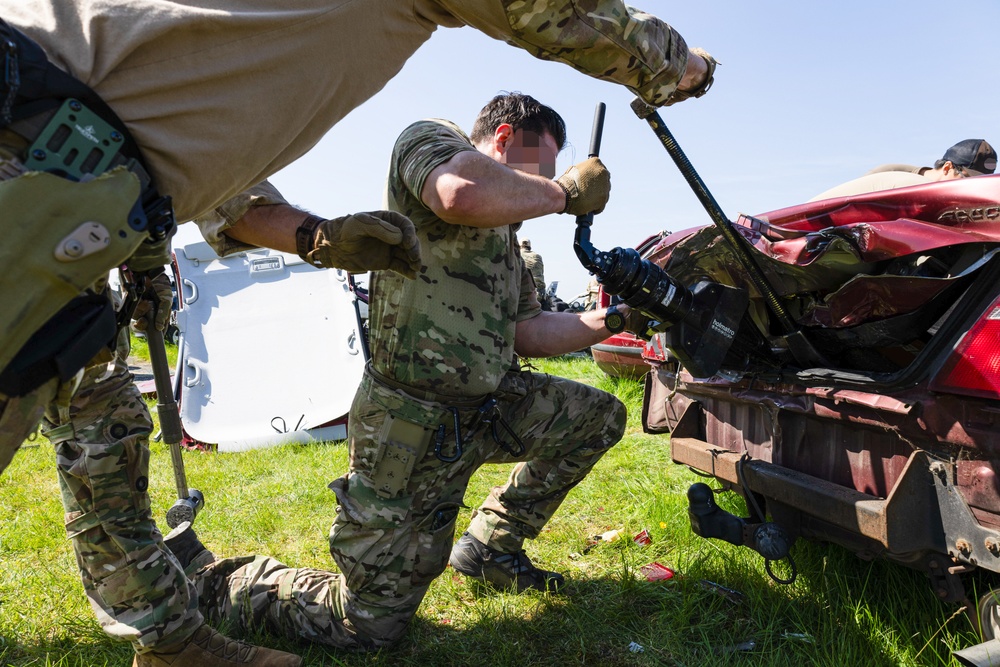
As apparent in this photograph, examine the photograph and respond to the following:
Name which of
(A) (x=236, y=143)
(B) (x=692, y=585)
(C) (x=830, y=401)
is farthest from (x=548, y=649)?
(A) (x=236, y=143)

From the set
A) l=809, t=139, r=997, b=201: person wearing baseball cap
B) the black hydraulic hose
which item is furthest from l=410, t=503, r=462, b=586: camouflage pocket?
l=809, t=139, r=997, b=201: person wearing baseball cap

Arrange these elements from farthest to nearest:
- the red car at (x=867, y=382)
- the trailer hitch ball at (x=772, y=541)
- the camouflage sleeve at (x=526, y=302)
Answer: the camouflage sleeve at (x=526, y=302)
the trailer hitch ball at (x=772, y=541)
the red car at (x=867, y=382)

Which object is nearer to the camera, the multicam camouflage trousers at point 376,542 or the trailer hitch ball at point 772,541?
the trailer hitch ball at point 772,541

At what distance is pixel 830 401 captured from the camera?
236 cm

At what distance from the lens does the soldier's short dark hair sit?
290 cm

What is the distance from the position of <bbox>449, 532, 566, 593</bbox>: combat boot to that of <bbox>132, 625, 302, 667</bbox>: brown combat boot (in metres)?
0.86

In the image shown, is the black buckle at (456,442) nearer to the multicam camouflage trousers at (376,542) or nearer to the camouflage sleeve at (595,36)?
the multicam camouflage trousers at (376,542)

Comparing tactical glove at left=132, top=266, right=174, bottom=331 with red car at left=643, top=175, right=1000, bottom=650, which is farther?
tactical glove at left=132, top=266, right=174, bottom=331

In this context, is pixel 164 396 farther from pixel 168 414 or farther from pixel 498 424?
pixel 498 424

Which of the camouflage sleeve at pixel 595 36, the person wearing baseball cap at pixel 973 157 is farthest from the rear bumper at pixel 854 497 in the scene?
the person wearing baseball cap at pixel 973 157

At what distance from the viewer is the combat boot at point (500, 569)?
2.90 meters

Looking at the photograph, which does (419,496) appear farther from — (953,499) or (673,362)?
(953,499)

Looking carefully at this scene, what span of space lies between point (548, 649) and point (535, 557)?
785mm

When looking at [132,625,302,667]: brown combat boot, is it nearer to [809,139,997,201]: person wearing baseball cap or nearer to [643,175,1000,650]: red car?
[643,175,1000,650]: red car
